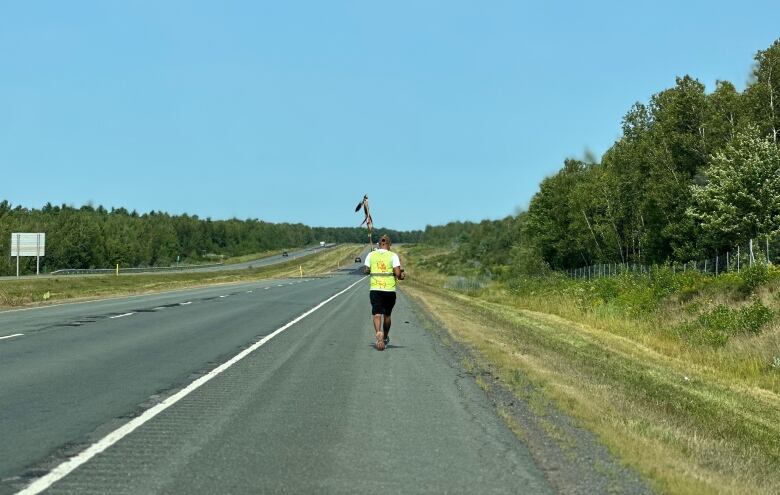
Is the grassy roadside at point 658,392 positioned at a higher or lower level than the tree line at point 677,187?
lower

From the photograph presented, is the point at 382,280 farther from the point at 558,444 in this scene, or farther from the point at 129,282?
the point at 129,282

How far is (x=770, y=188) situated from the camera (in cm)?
3972

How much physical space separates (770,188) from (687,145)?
58.2 feet

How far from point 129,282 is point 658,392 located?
210 feet

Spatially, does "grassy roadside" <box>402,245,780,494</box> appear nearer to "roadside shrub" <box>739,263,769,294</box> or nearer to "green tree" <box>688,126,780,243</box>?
"roadside shrub" <box>739,263,769,294</box>

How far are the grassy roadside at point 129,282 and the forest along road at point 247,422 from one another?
2226 cm

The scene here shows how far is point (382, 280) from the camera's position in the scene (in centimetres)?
1520

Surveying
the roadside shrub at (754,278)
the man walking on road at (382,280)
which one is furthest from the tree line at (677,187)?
the man walking on road at (382,280)

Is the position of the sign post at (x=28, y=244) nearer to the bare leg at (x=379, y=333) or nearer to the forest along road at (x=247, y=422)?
the forest along road at (x=247, y=422)

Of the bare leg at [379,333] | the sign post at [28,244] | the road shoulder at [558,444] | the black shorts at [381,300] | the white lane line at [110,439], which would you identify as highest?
the sign post at [28,244]

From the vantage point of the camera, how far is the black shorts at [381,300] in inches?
595

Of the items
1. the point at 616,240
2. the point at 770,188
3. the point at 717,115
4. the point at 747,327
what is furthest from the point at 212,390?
the point at 616,240

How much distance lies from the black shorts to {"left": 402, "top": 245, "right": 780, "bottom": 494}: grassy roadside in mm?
1982

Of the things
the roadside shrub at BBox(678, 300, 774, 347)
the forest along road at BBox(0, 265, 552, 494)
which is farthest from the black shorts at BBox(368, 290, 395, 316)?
the roadside shrub at BBox(678, 300, 774, 347)
